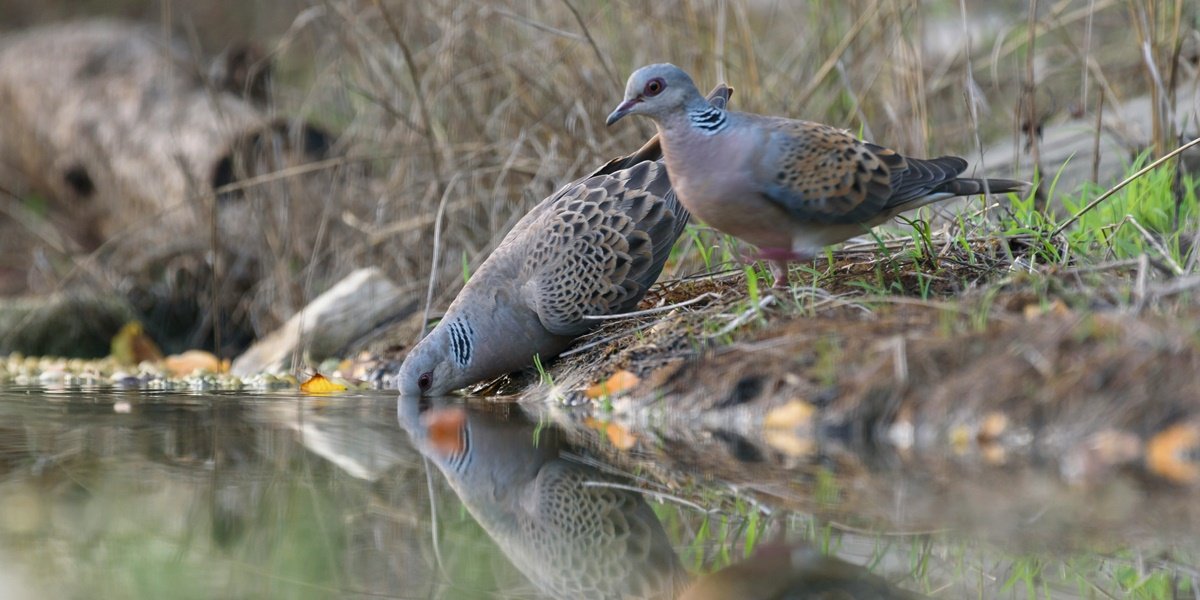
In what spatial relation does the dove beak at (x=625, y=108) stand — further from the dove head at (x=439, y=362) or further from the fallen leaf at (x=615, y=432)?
the dove head at (x=439, y=362)

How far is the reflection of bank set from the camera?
2.17 meters

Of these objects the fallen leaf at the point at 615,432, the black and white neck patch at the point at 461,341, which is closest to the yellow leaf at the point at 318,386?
the black and white neck patch at the point at 461,341

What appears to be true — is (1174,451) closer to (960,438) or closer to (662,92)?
(960,438)

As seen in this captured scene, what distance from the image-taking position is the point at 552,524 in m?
2.57

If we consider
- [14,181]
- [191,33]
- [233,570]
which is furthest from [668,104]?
[14,181]

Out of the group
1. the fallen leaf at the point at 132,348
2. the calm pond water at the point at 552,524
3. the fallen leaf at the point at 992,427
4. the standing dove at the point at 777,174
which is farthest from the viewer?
the fallen leaf at the point at 132,348

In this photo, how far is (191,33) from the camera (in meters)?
6.50

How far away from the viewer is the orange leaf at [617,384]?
13.2ft

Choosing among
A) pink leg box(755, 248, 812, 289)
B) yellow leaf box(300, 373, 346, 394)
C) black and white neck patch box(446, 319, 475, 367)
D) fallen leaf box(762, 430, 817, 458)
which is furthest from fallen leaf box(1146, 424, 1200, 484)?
yellow leaf box(300, 373, 346, 394)

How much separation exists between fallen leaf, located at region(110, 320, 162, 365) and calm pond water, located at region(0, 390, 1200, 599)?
4.02m

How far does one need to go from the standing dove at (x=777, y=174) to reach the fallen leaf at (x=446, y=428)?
1.04 meters

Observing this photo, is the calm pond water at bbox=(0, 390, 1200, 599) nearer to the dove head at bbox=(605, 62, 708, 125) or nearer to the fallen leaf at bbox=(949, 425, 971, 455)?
the fallen leaf at bbox=(949, 425, 971, 455)

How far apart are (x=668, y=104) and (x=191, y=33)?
3497 mm

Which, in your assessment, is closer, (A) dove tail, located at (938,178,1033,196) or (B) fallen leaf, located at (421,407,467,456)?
(B) fallen leaf, located at (421,407,467,456)
